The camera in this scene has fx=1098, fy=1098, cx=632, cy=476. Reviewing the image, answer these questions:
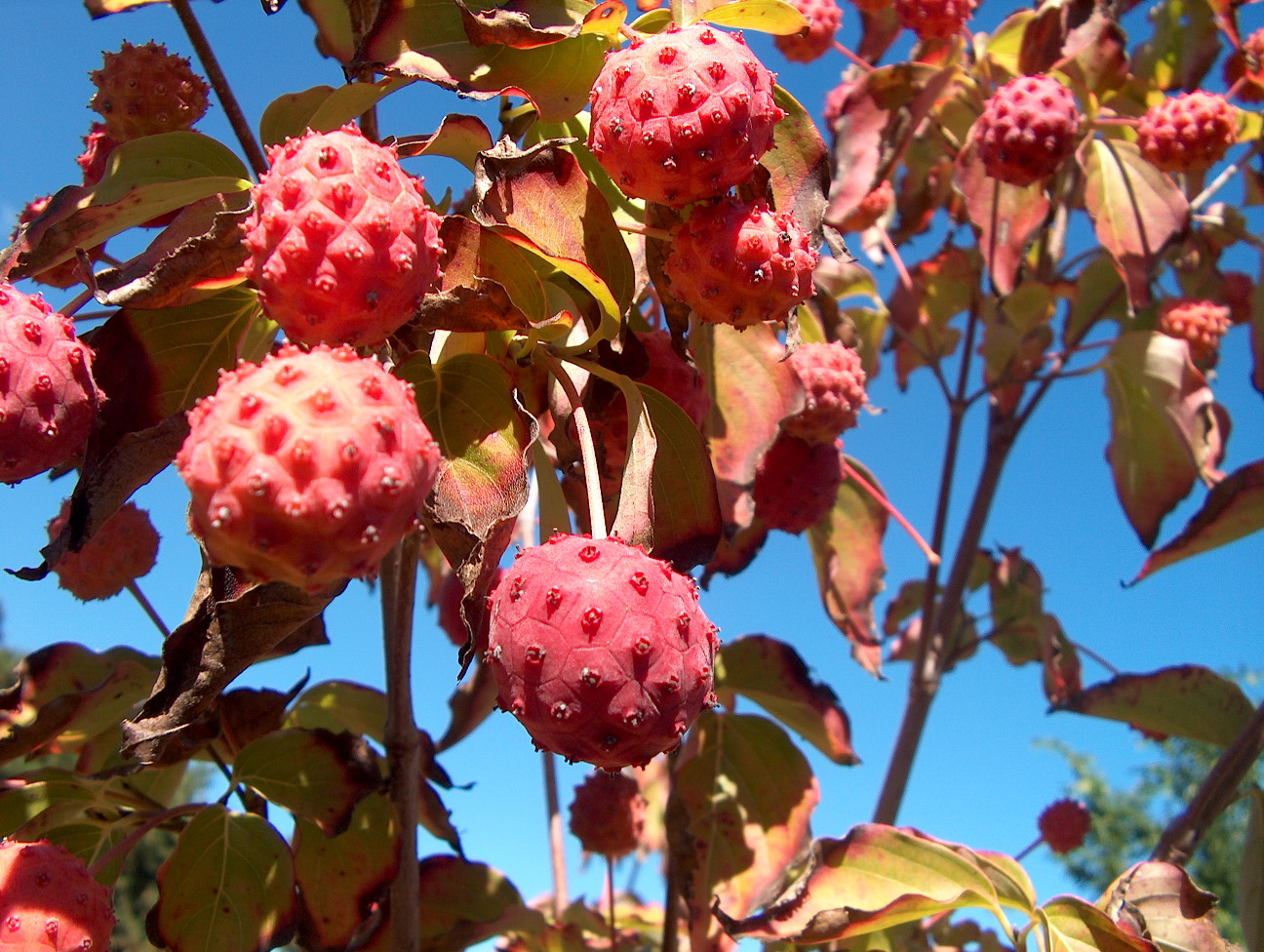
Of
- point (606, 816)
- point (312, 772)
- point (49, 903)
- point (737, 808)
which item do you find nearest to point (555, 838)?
point (606, 816)

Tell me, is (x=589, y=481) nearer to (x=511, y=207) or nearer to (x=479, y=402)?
(x=479, y=402)

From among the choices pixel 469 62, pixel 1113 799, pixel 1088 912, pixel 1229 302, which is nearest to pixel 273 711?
pixel 469 62

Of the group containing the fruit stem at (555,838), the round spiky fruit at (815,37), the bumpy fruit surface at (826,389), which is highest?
the round spiky fruit at (815,37)

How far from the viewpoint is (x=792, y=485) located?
6.84 ft

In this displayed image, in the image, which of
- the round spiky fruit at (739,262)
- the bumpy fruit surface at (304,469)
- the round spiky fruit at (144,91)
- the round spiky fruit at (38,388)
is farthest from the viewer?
the round spiky fruit at (144,91)

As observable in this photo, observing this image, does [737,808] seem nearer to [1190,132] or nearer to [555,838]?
[555,838]

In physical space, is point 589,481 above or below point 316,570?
above

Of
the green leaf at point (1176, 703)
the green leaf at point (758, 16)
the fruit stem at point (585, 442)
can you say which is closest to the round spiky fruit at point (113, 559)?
the fruit stem at point (585, 442)

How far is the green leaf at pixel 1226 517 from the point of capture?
7.20 ft

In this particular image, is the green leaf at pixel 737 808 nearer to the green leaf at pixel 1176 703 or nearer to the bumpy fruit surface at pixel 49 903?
the green leaf at pixel 1176 703

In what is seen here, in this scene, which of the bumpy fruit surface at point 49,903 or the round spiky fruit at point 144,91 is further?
the round spiky fruit at point 144,91

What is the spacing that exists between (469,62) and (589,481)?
0.61 m

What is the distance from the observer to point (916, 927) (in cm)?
234

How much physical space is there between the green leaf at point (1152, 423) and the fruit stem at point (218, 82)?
208cm
